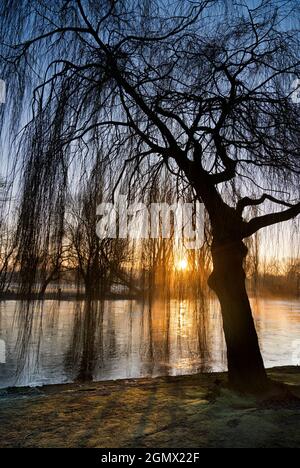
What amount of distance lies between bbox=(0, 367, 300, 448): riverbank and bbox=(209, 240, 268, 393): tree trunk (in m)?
0.26

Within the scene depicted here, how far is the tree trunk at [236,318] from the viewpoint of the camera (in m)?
4.42

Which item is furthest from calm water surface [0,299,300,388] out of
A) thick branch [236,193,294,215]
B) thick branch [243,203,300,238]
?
thick branch [236,193,294,215]

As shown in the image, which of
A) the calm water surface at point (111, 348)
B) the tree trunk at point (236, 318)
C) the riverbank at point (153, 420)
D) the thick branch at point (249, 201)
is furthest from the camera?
the thick branch at point (249, 201)

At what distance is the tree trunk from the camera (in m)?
4.42

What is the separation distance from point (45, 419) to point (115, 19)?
367 centimetres

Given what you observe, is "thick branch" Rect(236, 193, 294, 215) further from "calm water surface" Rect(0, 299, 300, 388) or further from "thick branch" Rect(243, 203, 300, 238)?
"calm water surface" Rect(0, 299, 300, 388)

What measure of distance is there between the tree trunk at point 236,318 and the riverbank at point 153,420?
0.26 m

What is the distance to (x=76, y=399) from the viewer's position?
14.8ft

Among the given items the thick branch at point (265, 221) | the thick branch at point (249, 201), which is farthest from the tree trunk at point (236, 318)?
the thick branch at point (249, 201)

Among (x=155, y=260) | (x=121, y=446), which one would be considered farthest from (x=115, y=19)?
(x=121, y=446)

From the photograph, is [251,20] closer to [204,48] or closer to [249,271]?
[204,48]

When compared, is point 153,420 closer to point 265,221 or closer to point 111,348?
point 265,221

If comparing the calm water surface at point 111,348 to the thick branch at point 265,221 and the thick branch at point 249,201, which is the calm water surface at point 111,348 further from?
the thick branch at point 249,201

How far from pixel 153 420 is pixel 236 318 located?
1.49 m
